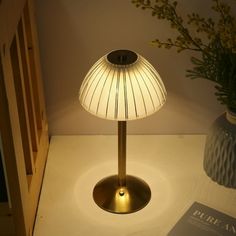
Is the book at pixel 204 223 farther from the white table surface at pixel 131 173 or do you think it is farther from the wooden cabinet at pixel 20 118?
the wooden cabinet at pixel 20 118

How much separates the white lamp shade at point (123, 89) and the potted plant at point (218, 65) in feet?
0.32

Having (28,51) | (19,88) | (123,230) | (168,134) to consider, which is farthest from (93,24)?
(123,230)

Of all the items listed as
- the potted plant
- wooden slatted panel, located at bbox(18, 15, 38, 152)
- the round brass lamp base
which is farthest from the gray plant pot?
wooden slatted panel, located at bbox(18, 15, 38, 152)

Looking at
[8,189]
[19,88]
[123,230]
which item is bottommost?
[123,230]

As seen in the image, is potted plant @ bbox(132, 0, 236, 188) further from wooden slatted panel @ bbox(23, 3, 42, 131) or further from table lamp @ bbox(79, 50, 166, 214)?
wooden slatted panel @ bbox(23, 3, 42, 131)

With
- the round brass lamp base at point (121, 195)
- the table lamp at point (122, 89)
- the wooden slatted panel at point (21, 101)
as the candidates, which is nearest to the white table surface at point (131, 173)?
the round brass lamp base at point (121, 195)

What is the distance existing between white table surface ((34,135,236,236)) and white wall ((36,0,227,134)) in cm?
5

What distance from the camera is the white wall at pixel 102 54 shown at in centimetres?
120

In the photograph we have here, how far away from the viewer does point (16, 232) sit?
3.41ft

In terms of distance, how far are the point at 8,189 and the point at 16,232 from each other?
125 mm

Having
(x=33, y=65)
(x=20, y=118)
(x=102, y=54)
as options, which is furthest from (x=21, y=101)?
(x=102, y=54)

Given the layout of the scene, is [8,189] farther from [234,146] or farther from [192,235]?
[234,146]

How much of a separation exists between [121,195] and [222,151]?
28 cm

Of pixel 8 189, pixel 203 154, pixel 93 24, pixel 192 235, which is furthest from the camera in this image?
pixel 203 154
